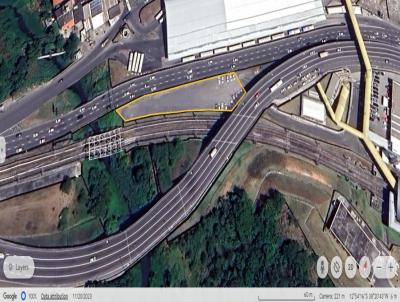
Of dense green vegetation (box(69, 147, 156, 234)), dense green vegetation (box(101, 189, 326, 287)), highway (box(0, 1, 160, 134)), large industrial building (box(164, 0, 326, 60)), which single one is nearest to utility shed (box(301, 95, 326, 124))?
large industrial building (box(164, 0, 326, 60))

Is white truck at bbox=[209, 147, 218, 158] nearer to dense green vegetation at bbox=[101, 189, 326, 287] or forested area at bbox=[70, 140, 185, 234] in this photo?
forested area at bbox=[70, 140, 185, 234]

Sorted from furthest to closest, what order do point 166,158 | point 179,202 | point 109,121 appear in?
point 109,121 → point 166,158 → point 179,202

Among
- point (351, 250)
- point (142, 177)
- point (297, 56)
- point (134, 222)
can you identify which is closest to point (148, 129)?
point (142, 177)

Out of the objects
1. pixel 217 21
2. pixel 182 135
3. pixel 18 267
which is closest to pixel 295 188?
pixel 182 135

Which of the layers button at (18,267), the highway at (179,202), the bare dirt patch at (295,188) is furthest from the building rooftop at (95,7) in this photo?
the layers button at (18,267)

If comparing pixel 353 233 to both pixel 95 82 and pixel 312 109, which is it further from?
pixel 95 82

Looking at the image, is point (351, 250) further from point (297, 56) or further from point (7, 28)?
point (7, 28)
